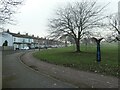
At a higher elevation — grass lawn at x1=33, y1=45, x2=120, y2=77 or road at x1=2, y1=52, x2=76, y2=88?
grass lawn at x1=33, y1=45, x2=120, y2=77

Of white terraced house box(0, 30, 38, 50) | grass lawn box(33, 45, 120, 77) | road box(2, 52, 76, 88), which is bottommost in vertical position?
road box(2, 52, 76, 88)

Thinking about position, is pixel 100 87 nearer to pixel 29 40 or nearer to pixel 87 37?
pixel 87 37

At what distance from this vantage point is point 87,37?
111 feet

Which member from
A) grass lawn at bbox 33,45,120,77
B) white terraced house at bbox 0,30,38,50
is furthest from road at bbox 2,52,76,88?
white terraced house at bbox 0,30,38,50

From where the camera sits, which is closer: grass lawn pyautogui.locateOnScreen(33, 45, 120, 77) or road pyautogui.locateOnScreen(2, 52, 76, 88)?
road pyautogui.locateOnScreen(2, 52, 76, 88)

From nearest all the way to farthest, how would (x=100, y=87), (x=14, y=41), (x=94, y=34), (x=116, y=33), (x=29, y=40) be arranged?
(x=100, y=87), (x=94, y=34), (x=116, y=33), (x=14, y=41), (x=29, y=40)

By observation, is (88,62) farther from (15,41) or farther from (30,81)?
(15,41)

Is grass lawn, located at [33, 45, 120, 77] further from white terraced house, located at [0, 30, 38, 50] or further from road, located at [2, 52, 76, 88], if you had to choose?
white terraced house, located at [0, 30, 38, 50]

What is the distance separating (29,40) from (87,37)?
65.5 m

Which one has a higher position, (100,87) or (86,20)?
(86,20)

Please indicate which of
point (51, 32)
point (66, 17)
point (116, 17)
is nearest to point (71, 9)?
point (66, 17)

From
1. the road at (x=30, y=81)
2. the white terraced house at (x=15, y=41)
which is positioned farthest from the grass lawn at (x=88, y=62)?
the white terraced house at (x=15, y=41)

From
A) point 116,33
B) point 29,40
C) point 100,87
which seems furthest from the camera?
point 29,40

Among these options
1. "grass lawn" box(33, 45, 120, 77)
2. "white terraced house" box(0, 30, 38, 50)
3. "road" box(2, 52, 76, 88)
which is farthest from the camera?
"white terraced house" box(0, 30, 38, 50)
